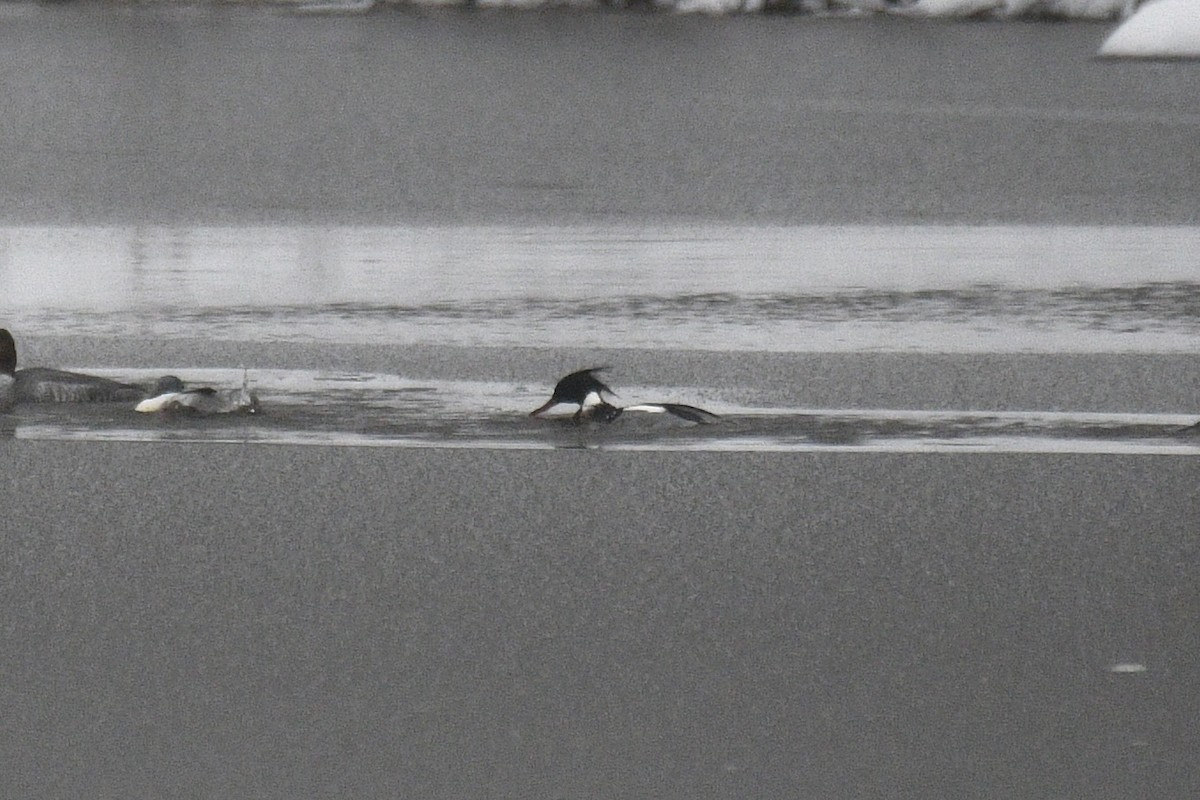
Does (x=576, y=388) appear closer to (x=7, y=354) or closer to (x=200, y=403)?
(x=200, y=403)

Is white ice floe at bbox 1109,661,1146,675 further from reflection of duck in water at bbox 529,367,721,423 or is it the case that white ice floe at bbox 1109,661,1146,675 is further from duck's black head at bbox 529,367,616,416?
duck's black head at bbox 529,367,616,416

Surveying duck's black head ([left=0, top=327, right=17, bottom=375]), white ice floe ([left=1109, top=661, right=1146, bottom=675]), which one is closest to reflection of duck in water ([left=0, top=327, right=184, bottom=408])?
duck's black head ([left=0, top=327, right=17, bottom=375])

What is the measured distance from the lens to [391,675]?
3.98 meters

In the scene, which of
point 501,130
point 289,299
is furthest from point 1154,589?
point 501,130

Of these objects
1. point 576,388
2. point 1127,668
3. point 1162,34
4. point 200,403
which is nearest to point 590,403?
point 576,388

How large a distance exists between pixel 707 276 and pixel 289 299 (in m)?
1.63

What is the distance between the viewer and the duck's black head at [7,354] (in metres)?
6.38

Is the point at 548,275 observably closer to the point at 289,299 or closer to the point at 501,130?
the point at 289,299

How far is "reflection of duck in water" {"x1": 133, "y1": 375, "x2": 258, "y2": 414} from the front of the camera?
6293 millimetres

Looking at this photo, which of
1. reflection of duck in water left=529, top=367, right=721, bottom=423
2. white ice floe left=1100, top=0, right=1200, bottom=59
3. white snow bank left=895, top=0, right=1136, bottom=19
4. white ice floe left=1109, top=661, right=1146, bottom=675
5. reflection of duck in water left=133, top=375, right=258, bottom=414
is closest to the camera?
white ice floe left=1109, top=661, right=1146, bottom=675

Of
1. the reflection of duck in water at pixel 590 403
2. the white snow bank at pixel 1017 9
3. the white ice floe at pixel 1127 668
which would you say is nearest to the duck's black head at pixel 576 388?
the reflection of duck in water at pixel 590 403

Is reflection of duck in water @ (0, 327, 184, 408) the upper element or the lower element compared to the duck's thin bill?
upper

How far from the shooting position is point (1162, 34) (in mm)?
24641

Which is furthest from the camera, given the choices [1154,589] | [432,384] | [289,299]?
[289,299]
